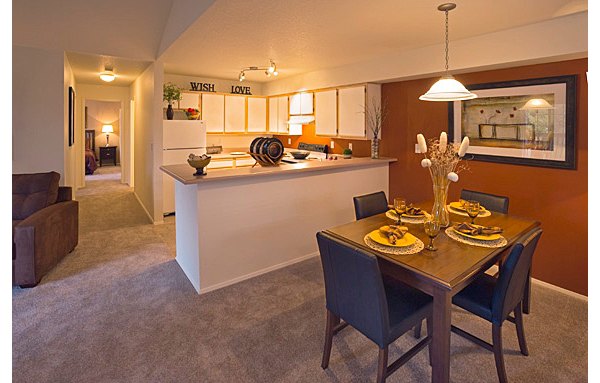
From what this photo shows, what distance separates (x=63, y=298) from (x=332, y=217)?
9.08ft

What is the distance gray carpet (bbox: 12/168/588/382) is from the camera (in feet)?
6.82

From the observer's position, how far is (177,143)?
18.1ft

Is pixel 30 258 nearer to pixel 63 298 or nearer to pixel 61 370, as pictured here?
pixel 63 298

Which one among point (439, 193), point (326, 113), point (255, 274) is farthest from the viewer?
point (326, 113)

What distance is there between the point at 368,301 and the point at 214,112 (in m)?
5.30

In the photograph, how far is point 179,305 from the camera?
2.86 metres

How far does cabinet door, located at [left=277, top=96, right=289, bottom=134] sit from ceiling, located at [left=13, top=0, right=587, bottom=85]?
63 cm

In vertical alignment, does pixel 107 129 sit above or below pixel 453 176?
above

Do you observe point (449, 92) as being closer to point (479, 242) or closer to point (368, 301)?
point (479, 242)

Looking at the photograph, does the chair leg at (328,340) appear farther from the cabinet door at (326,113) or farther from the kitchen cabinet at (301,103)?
the kitchen cabinet at (301,103)

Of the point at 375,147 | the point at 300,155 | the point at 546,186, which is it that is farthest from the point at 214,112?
the point at 546,186

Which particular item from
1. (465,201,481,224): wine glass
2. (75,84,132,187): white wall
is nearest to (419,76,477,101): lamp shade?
(465,201,481,224): wine glass

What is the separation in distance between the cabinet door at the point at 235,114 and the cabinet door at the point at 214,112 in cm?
8

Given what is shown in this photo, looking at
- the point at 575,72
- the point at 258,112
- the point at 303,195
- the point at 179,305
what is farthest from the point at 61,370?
the point at 258,112
